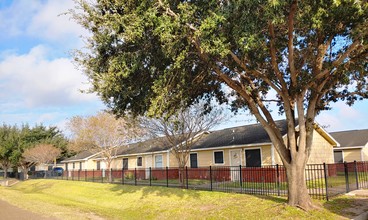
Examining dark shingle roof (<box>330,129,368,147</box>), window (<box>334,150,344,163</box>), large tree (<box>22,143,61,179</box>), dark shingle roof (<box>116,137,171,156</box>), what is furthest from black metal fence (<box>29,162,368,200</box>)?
large tree (<box>22,143,61,179</box>)

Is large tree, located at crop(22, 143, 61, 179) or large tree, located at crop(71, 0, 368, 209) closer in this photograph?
large tree, located at crop(71, 0, 368, 209)

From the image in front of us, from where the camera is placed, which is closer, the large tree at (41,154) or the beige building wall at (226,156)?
the beige building wall at (226,156)

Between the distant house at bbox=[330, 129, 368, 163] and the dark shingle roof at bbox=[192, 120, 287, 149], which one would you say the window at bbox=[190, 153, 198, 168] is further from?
the distant house at bbox=[330, 129, 368, 163]

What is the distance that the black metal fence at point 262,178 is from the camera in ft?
49.1

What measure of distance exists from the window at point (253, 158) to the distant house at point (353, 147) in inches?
468

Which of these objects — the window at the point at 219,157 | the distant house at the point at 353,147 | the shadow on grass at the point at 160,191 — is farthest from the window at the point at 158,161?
the distant house at the point at 353,147

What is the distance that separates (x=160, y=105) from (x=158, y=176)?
15.2 m

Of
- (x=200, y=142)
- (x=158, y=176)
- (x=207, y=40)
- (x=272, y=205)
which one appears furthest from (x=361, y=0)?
(x=200, y=142)

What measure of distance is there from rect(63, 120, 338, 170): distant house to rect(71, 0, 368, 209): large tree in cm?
940

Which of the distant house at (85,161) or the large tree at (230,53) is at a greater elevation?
the large tree at (230,53)

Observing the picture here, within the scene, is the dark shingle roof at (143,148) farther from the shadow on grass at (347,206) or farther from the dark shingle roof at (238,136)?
the shadow on grass at (347,206)

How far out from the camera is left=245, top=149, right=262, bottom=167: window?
76.0ft

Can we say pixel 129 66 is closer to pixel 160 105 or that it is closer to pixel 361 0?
pixel 160 105

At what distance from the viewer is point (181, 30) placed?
9.92 meters
